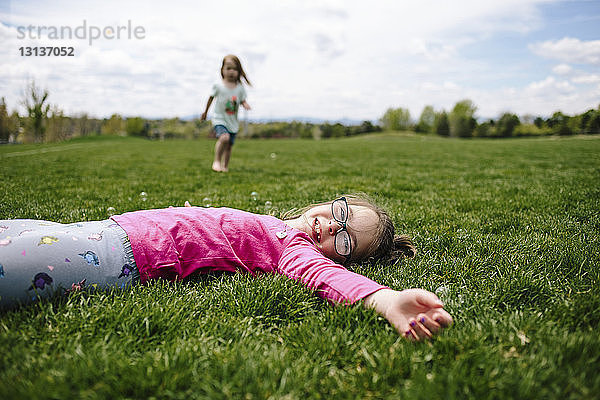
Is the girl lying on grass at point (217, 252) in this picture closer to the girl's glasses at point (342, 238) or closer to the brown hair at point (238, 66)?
the girl's glasses at point (342, 238)

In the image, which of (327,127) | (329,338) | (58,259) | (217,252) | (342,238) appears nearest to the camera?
(329,338)

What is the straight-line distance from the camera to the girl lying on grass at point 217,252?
1.88 meters

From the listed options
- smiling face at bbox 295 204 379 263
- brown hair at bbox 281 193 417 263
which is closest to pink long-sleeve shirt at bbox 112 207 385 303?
smiling face at bbox 295 204 379 263

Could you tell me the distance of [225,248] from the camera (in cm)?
248

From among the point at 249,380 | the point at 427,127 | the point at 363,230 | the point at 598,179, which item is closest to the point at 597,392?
the point at 249,380

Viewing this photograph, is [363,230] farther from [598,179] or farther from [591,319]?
[598,179]

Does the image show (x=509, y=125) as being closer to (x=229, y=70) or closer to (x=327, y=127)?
(x=327, y=127)

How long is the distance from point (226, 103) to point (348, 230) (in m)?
7.33

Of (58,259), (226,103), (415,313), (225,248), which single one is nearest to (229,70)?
(226,103)

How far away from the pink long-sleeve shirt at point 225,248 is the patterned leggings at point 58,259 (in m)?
0.11

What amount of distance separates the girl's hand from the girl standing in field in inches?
298

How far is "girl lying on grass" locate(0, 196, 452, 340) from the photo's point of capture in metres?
1.88

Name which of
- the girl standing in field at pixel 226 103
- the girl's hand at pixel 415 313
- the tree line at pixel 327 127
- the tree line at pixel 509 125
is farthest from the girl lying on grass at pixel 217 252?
the tree line at pixel 509 125

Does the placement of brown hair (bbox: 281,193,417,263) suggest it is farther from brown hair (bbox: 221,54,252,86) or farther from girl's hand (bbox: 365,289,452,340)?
brown hair (bbox: 221,54,252,86)
